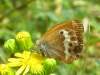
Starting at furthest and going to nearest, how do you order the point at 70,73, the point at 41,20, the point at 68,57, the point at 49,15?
the point at 41,20 → the point at 49,15 → the point at 70,73 → the point at 68,57

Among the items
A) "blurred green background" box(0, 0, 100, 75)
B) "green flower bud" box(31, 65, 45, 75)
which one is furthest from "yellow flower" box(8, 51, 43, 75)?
"blurred green background" box(0, 0, 100, 75)

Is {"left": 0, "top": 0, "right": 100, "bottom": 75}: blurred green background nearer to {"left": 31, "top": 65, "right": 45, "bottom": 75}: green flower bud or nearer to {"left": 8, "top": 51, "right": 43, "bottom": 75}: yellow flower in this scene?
{"left": 8, "top": 51, "right": 43, "bottom": 75}: yellow flower

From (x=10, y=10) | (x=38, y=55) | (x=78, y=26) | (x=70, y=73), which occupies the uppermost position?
(x=10, y=10)

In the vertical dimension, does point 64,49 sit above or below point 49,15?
below

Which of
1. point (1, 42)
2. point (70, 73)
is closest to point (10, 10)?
point (1, 42)

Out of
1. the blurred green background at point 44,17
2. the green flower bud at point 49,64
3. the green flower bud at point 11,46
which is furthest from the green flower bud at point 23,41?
the blurred green background at point 44,17

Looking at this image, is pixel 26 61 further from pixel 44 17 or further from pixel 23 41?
pixel 44 17

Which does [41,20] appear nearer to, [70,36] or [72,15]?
[72,15]
